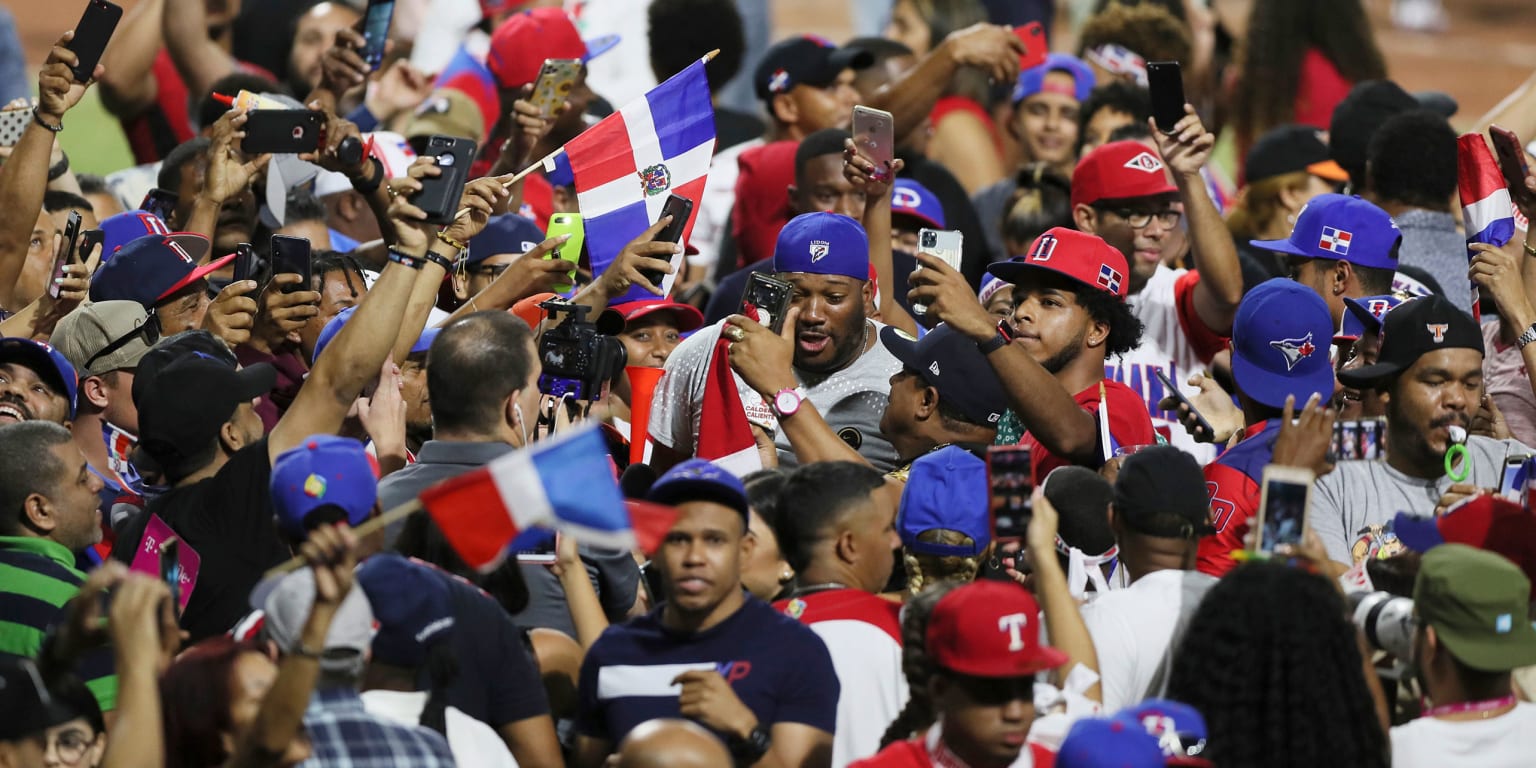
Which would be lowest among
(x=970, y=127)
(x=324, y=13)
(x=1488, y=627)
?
(x=970, y=127)

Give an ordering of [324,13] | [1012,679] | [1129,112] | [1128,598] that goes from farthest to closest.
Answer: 1. [324,13]
2. [1129,112]
3. [1128,598]
4. [1012,679]

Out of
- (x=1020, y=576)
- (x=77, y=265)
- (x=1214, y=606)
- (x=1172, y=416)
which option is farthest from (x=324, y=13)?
(x=1214, y=606)

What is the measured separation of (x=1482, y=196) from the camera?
731cm

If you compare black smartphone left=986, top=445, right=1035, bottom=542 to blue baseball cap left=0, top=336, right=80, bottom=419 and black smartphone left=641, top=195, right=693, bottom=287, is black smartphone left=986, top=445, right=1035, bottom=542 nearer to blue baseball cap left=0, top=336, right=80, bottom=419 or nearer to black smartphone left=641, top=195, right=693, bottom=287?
black smartphone left=641, top=195, right=693, bottom=287

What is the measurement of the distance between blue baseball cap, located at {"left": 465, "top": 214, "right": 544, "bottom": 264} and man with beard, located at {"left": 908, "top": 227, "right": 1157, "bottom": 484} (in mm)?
2105

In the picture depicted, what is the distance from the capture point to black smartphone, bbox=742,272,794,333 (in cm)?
668

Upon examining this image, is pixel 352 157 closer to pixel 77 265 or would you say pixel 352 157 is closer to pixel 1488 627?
pixel 77 265

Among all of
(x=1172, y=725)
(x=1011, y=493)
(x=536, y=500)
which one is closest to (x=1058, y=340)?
(x=1011, y=493)

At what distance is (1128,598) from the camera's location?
16.9ft

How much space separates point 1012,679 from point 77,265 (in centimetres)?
426

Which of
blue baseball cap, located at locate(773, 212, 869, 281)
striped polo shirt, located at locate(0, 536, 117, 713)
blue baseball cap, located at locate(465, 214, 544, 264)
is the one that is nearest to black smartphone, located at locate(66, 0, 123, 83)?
blue baseball cap, located at locate(465, 214, 544, 264)

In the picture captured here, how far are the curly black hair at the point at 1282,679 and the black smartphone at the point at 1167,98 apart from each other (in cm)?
311

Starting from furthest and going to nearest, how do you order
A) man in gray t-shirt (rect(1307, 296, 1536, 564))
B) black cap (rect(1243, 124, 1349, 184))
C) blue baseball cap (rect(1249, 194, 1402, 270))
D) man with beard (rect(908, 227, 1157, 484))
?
black cap (rect(1243, 124, 1349, 184)) → blue baseball cap (rect(1249, 194, 1402, 270)) → man with beard (rect(908, 227, 1157, 484)) → man in gray t-shirt (rect(1307, 296, 1536, 564))

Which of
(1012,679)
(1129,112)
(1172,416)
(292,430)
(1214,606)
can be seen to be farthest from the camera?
(1129,112)
